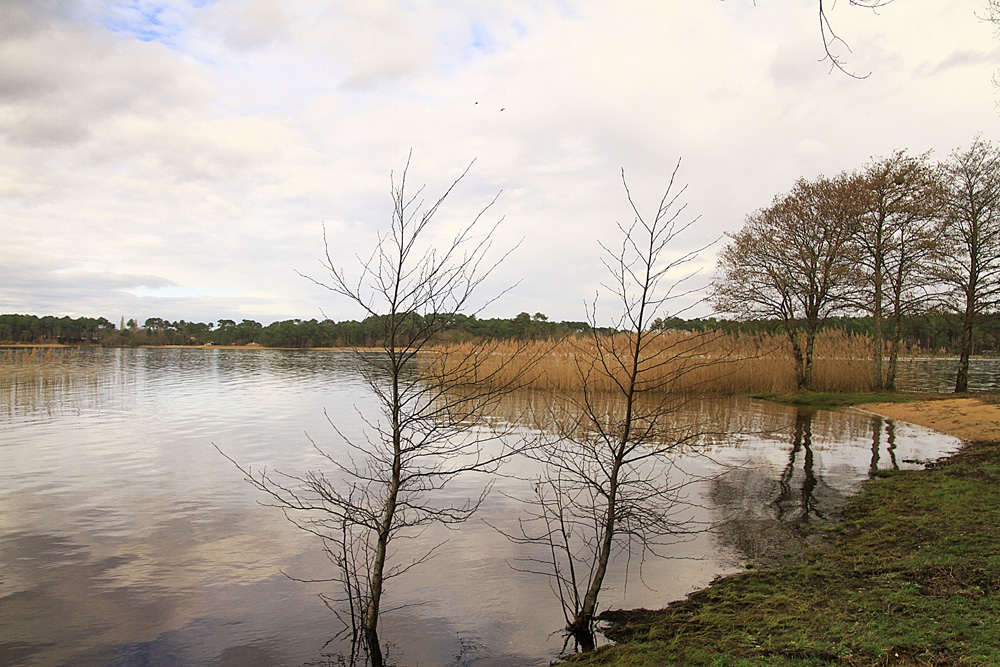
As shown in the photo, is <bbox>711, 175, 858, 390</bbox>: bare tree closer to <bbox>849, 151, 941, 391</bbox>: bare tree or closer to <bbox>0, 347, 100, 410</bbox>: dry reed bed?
<bbox>849, 151, 941, 391</bbox>: bare tree

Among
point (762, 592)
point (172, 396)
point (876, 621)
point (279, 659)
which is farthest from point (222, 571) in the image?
point (172, 396)

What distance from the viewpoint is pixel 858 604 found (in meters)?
4.58

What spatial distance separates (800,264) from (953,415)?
916 centimetres

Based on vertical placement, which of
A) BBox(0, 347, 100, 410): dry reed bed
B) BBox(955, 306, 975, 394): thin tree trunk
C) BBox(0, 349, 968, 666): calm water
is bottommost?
BBox(0, 349, 968, 666): calm water

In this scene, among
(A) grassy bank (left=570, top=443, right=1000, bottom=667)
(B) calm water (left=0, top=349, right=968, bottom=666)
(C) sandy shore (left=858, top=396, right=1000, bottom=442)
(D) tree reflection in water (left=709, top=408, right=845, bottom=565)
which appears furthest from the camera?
(C) sandy shore (left=858, top=396, right=1000, bottom=442)

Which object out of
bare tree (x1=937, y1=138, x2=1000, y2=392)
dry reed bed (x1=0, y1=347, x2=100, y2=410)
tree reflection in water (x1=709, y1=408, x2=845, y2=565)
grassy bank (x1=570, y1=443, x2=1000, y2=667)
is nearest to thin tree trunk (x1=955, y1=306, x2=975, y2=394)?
bare tree (x1=937, y1=138, x2=1000, y2=392)

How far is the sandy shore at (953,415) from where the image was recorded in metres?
15.6

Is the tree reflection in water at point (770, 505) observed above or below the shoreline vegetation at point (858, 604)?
below

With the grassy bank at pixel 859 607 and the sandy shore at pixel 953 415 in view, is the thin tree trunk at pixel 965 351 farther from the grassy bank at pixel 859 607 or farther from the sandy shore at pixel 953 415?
the grassy bank at pixel 859 607

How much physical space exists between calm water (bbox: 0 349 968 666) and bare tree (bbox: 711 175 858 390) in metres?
10.5

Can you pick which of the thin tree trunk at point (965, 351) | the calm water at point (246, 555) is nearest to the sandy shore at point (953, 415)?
the calm water at point (246, 555)

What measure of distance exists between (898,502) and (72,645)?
9220mm

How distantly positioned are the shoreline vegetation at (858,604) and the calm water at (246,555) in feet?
2.01

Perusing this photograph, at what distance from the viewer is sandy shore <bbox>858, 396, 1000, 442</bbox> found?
15565 millimetres
